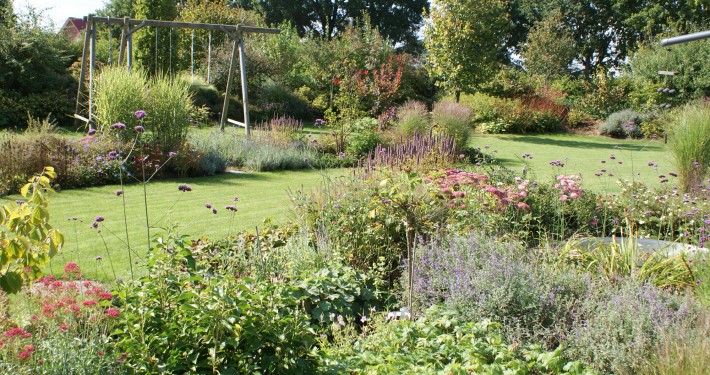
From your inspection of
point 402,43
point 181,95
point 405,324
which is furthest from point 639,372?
point 402,43

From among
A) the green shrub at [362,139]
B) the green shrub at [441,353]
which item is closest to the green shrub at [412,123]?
the green shrub at [362,139]

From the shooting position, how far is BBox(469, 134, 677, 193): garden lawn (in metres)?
10.6

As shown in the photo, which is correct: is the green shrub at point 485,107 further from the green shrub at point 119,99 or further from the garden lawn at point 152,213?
the green shrub at point 119,99

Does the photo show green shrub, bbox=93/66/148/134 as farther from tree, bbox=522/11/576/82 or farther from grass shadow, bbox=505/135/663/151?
tree, bbox=522/11/576/82

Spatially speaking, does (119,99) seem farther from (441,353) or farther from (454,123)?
(441,353)

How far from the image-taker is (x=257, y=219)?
694cm

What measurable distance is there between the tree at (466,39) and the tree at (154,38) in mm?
8502

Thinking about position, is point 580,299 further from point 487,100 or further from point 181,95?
point 487,100

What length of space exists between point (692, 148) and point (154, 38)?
15.3 metres

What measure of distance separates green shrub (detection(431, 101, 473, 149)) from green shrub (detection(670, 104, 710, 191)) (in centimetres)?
507

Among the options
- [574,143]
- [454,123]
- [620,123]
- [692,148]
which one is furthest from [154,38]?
[620,123]

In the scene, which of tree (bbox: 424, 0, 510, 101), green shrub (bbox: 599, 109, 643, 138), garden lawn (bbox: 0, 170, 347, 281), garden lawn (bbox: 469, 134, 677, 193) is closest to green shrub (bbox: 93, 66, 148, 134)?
garden lawn (bbox: 0, 170, 347, 281)

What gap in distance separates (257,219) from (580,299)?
13.3ft

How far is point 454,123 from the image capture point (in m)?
12.8
